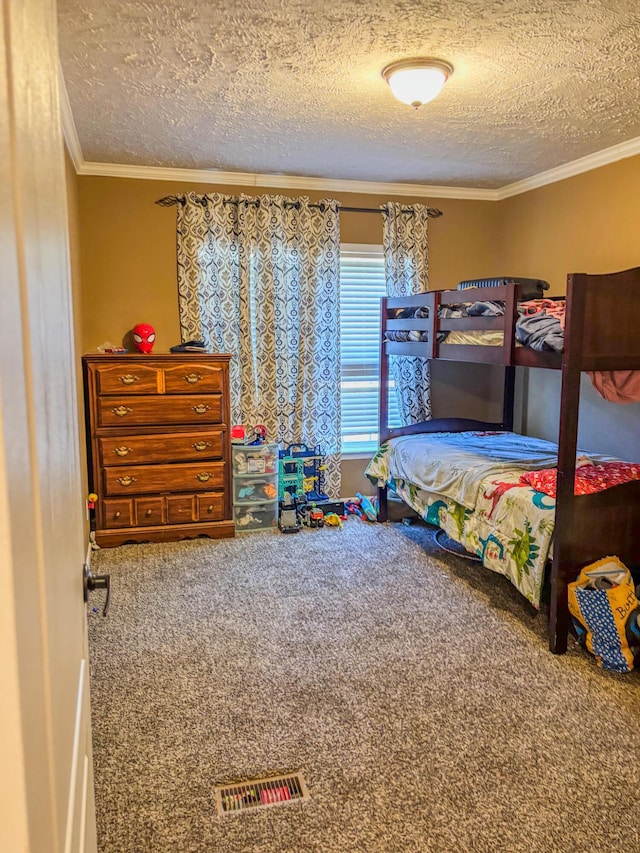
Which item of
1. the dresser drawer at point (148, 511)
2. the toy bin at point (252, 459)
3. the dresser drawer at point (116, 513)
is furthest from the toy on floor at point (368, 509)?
the dresser drawer at point (116, 513)

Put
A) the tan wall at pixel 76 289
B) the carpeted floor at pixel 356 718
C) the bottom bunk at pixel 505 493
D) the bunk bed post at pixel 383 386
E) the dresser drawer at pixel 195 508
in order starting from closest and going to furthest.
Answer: the carpeted floor at pixel 356 718 < the bottom bunk at pixel 505 493 < the tan wall at pixel 76 289 < the dresser drawer at pixel 195 508 < the bunk bed post at pixel 383 386

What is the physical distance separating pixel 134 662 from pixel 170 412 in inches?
71.1

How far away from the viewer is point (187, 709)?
2342mm

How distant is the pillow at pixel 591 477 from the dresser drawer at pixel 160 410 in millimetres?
2050

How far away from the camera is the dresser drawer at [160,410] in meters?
3.96

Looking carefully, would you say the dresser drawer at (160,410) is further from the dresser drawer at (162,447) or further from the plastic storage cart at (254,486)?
the plastic storage cart at (254,486)

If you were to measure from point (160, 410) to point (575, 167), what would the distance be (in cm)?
320

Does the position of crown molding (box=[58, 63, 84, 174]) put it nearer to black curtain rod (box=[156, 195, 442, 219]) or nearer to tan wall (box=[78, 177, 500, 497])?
tan wall (box=[78, 177, 500, 497])

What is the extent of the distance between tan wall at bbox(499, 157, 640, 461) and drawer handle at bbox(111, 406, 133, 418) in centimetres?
300

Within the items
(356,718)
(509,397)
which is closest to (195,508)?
(356,718)

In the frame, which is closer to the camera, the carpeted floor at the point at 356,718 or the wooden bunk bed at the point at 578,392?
the carpeted floor at the point at 356,718

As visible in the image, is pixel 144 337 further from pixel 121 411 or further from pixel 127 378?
pixel 121 411

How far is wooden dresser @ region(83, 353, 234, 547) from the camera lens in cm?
396

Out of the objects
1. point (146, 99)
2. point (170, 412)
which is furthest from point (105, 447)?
point (146, 99)
